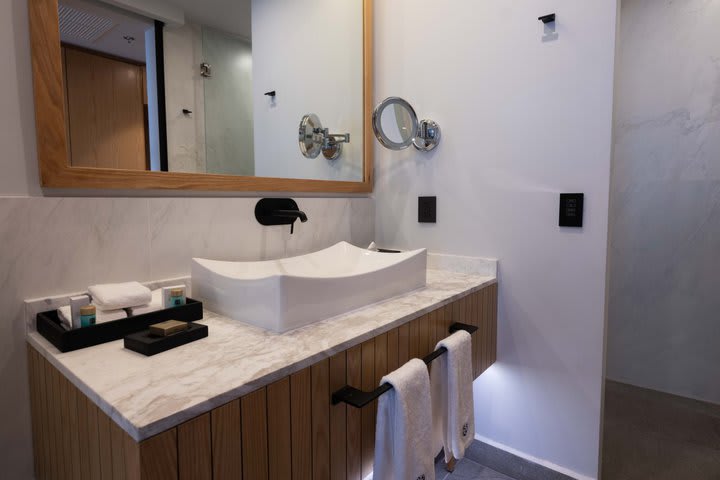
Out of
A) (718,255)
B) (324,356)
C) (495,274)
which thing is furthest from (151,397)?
(718,255)

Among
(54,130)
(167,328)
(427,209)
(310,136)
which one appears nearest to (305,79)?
(310,136)

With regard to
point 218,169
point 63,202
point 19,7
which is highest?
point 19,7

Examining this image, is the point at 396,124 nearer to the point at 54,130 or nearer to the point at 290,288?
the point at 290,288

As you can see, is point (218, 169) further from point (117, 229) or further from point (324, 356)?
point (324, 356)

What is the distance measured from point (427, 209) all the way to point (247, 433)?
1.23 meters

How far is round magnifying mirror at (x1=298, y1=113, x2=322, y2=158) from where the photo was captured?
5.28ft

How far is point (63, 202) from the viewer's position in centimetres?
96

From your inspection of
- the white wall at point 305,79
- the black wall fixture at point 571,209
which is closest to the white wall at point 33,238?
the white wall at point 305,79

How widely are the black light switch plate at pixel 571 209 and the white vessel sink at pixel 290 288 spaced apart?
0.51 metres

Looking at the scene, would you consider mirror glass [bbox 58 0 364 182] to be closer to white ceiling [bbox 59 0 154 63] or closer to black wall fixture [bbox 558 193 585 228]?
white ceiling [bbox 59 0 154 63]

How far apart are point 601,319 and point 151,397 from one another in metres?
1.34

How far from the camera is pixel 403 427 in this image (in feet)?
2.91

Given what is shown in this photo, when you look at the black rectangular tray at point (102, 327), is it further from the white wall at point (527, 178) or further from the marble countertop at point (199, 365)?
the white wall at point (527, 178)

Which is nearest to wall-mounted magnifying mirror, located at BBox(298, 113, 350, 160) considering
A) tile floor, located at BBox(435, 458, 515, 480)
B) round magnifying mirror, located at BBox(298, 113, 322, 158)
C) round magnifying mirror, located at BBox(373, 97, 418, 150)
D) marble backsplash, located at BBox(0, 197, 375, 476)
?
round magnifying mirror, located at BBox(298, 113, 322, 158)
